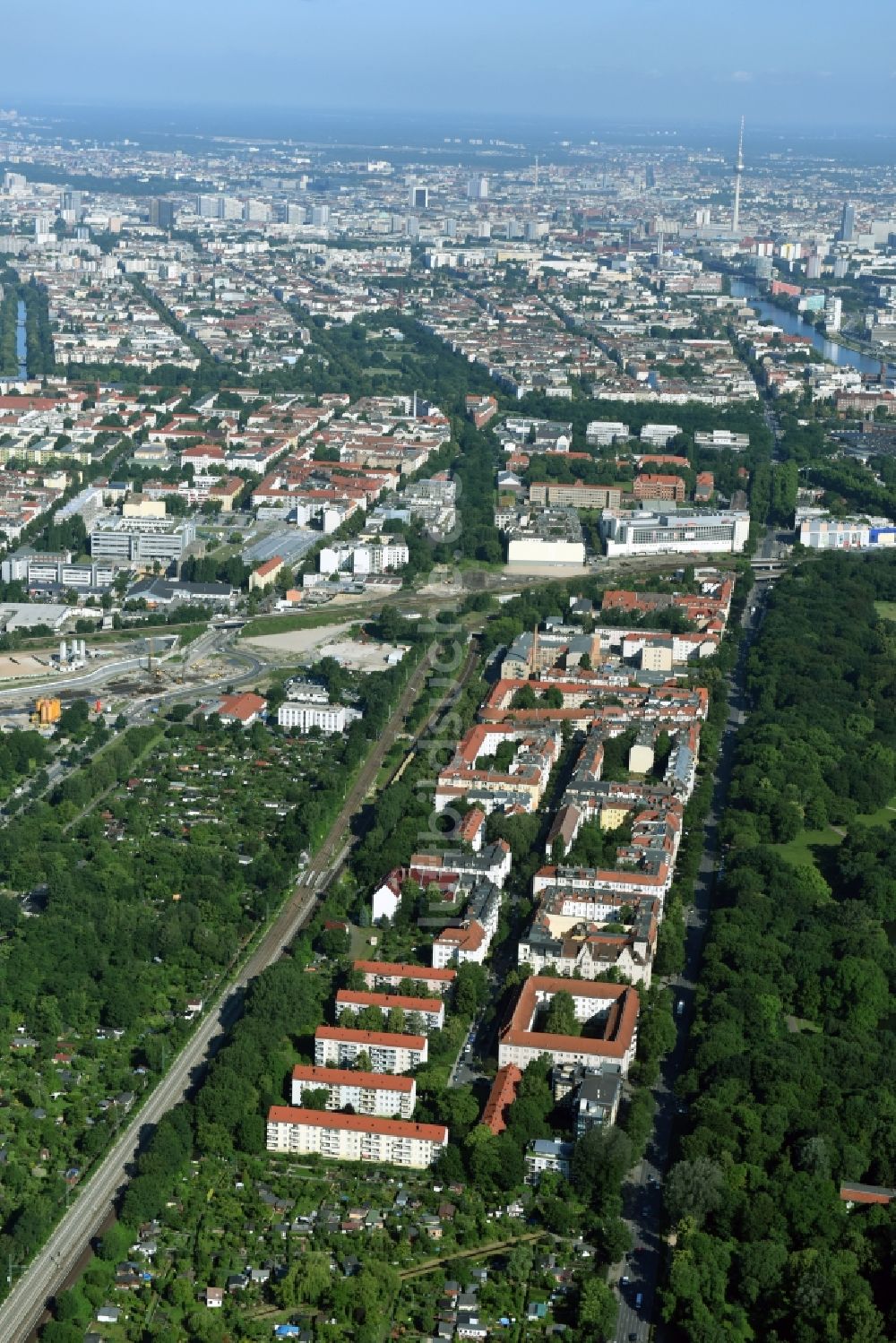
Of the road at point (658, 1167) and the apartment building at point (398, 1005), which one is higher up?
the apartment building at point (398, 1005)

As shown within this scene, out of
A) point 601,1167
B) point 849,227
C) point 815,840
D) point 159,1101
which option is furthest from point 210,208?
point 601,1167

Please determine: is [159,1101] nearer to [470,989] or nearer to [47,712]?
[470,989]

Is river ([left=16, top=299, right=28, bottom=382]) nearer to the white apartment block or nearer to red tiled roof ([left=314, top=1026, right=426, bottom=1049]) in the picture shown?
the white apartment block

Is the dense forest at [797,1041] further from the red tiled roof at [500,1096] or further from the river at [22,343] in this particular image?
the river at [22,343]

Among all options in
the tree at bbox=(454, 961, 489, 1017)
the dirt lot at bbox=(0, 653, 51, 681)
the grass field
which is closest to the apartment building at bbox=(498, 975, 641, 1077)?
the tree at bbox=(454, 961, 489, 1017)

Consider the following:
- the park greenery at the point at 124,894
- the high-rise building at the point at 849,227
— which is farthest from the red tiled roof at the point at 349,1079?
the high-rise building at the point at 849,227
